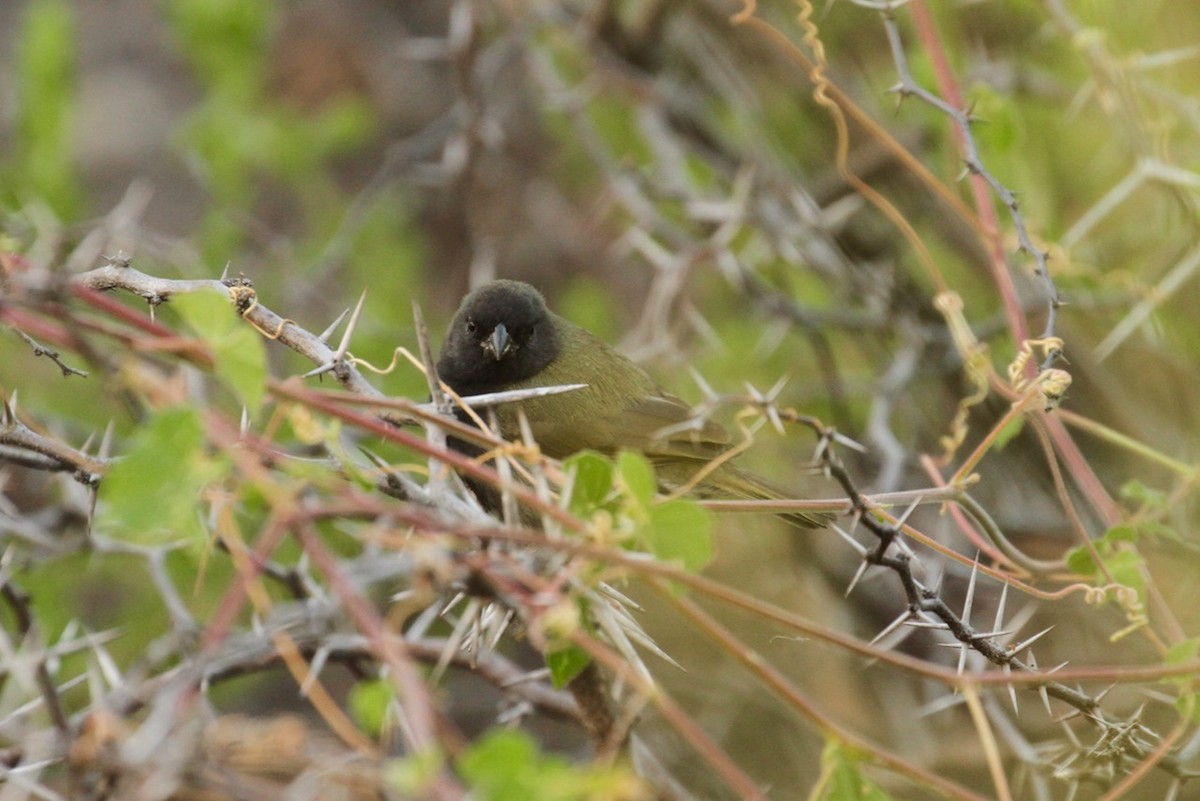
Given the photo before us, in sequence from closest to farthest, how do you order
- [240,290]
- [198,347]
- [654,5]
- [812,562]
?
[198,347]
[240,290]
[812,562]
[654,5]

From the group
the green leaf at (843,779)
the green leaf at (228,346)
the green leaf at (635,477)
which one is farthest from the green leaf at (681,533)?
the green leaf at (228,346)

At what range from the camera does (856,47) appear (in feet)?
22.6

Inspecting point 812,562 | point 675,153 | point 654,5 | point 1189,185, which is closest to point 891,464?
point 812,562

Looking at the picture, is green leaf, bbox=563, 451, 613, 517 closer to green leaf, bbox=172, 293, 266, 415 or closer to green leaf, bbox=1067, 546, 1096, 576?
green leaf, bbox=172, 293, 266, 415

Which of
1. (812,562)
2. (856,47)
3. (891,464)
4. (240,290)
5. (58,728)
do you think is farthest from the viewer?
(856,47)

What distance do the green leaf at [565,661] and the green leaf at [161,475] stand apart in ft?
2.36

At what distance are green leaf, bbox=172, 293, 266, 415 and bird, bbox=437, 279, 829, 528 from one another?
113 inches

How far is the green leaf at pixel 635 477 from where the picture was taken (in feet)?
6.84

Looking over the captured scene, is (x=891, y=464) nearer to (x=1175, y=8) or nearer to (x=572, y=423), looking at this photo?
(x=572, y=423)

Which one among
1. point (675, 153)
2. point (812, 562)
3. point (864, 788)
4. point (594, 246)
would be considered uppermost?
point (864, 788)

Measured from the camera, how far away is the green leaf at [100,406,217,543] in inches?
71.6

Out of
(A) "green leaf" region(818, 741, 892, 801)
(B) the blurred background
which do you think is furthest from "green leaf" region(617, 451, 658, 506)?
(B) the blurred background

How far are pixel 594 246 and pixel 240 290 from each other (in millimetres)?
6241

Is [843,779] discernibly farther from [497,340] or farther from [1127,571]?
[497,340]
